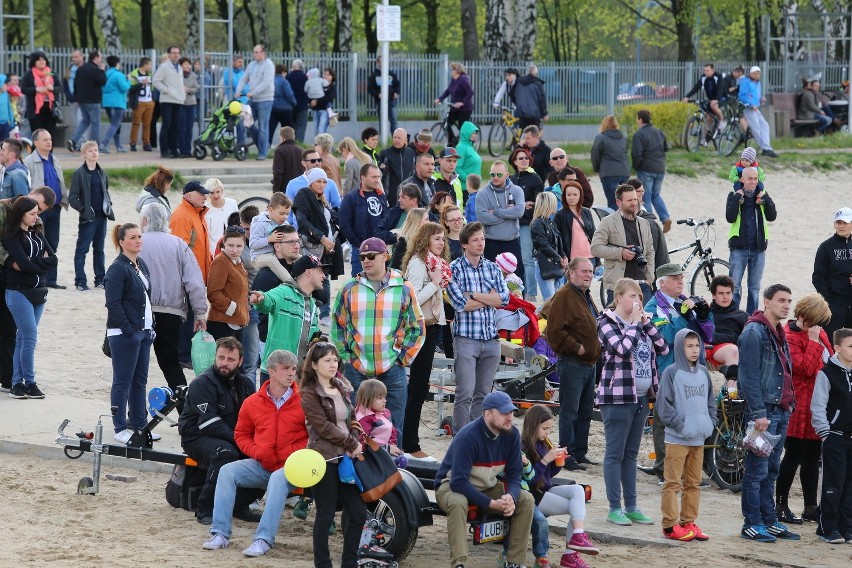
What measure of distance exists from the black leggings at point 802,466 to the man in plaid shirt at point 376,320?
9.13 ft

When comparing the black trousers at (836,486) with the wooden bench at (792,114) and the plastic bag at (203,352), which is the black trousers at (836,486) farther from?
the wooden bench at (792,114)

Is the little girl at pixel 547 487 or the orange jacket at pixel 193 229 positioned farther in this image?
the orange jacket at pixel 193 229

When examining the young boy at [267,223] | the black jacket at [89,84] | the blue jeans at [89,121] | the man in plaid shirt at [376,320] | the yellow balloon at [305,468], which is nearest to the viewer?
the yellow balloon at [305,468]

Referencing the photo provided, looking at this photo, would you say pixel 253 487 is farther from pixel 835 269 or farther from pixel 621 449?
pixel 835 269

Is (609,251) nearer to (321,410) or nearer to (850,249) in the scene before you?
(850,249)

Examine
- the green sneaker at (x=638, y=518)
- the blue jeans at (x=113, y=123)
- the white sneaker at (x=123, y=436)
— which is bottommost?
the green sneaker at (x=638, y=518)

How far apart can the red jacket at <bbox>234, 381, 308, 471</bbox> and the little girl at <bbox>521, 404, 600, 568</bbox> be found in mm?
1435

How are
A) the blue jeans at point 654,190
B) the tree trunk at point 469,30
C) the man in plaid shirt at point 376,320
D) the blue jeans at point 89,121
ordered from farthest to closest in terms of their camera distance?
the tree trunk at point 469,30 < the blue jeans at point 89,121 < the blue jeans at point 654,190 < the man in plaid shirt at point 376,320

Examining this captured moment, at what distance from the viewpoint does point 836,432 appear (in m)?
10.2

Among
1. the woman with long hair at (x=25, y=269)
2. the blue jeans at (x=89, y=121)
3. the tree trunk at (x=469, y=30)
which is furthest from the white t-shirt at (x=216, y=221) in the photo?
the tree trunk at (x=469, y=30)

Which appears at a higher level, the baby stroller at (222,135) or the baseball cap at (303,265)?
the baby stroller at (222,135)

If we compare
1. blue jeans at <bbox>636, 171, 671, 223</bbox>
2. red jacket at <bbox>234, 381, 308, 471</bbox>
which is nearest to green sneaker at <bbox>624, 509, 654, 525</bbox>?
red jacket at <bbox>234, 381, 308, 471</bbox>

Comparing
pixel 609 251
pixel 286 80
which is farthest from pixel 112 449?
pixel 286 80

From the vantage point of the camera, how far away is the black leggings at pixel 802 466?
35.1 ft
